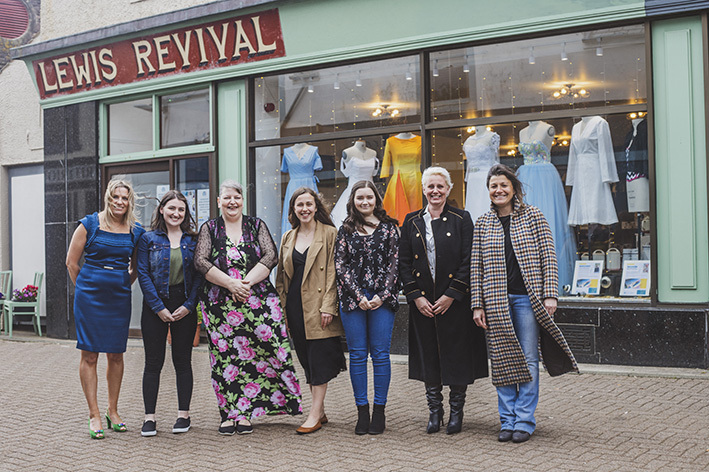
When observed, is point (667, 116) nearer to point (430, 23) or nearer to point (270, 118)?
point (430, 23)

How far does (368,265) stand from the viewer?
600cm

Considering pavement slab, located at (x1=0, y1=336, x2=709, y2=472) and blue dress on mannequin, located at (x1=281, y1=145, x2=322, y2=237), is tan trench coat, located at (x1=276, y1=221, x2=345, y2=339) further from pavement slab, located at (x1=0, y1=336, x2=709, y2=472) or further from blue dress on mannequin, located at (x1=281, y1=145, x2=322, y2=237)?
blue dress on mannequin, located at (x1=281, y1=145, x2=322, y2=237)

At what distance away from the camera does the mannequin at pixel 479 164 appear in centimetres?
947

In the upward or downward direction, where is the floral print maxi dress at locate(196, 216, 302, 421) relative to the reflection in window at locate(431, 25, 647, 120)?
downward

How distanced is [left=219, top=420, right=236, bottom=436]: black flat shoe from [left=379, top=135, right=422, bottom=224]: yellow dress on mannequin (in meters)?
4.40

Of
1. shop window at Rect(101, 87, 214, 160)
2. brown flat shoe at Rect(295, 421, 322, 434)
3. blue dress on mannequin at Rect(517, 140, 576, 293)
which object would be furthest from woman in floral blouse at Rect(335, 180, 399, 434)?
shop window at Rect(101, 87, 214, 160)

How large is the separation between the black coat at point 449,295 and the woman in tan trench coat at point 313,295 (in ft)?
1.96

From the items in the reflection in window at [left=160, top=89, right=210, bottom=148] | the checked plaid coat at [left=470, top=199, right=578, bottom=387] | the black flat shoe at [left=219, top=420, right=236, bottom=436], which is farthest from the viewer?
the reflection in window at [left=160, top=89, right=210, bottom=148]

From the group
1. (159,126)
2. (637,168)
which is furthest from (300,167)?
(637,168)

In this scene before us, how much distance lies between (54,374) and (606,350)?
621 centimetres

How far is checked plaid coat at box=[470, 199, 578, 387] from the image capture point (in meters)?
5.61

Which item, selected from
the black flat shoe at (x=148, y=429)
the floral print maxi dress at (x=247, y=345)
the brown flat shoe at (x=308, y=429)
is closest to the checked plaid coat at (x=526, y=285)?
the brown flat shoe at (x=308, y=429)

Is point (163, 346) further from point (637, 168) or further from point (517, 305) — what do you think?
point (637, 168)

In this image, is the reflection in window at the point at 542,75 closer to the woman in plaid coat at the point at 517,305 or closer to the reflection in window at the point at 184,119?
the reflection in window at the point at 184,119
